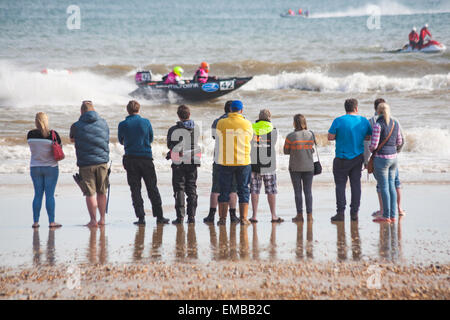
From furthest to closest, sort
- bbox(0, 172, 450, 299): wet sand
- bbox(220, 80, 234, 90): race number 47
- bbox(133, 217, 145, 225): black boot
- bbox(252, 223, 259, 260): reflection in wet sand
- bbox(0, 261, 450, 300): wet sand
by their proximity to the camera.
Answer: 1. bbox(220, 80, 234, 90): race number 47
2. bbox(133, 217, 145, 225): black boot
3. bbox(252, 223, 259, 260): reflection in wet sand
4. bbox(0, 172, 450, 299): wet sand
5. bbox(0, 261, 450, 300): wet sand

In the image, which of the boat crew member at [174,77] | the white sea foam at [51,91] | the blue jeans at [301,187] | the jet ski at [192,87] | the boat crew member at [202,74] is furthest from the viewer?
the white sea foam at [51,91]

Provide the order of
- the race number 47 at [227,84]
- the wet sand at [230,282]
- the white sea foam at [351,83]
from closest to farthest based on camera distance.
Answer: the wet sand at [230,282]
the race number 47 at [227,84]
the white sea foam at [351,83]

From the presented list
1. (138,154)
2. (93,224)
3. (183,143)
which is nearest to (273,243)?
(183,143)

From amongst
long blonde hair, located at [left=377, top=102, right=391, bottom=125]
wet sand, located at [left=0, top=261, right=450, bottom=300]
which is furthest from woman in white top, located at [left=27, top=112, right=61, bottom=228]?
long blonde hair, located at [left=377, top=102, right=391, bottom=125]

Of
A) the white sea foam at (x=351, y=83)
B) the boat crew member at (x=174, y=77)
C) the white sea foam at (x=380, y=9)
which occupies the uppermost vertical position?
the white sea foam at (x=380, y=9)

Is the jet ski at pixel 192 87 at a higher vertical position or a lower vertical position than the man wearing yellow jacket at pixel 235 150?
higher

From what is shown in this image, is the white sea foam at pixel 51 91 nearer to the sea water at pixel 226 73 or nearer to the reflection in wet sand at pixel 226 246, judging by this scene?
the sea water at pixel 226 73

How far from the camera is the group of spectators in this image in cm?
729

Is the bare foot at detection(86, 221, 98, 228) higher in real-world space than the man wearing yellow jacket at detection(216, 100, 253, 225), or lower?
lower

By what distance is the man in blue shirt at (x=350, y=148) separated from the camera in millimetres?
7523

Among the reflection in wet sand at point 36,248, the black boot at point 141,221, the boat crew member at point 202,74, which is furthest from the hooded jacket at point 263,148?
the boat crew member at point 202,74

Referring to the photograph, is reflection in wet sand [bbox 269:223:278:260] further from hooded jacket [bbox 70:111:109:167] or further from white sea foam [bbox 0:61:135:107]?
white sea foam [bbox 0:61:135:107]

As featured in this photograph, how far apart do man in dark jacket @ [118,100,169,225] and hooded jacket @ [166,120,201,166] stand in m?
0.26

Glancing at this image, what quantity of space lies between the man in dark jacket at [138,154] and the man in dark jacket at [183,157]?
0.24 meters
